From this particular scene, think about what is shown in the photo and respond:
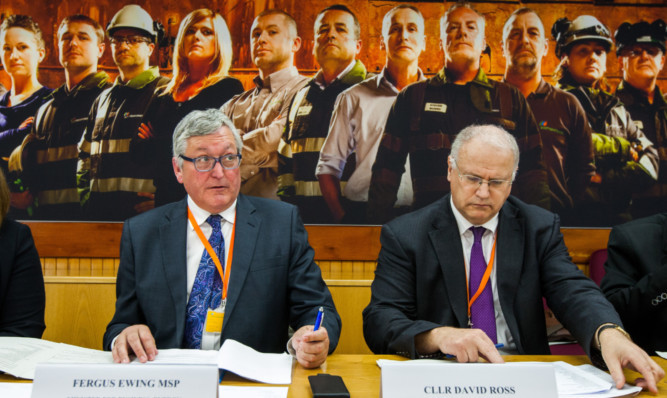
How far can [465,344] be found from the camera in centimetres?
141

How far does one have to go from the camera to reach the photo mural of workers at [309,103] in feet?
10.0

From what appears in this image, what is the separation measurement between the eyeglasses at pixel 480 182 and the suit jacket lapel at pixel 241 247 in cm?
79

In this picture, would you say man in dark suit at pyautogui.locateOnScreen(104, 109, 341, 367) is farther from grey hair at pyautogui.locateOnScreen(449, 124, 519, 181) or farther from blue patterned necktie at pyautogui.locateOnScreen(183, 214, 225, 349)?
grey hair at pyautogui.locateOnScreen(449, 124, 519, 181)

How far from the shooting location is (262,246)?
194 centimetres

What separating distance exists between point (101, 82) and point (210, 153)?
1537mm

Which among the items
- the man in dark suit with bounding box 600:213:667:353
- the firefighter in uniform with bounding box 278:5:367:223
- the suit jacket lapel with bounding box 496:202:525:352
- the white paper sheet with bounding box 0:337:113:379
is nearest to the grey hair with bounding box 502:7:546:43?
the firefighter in uniform with bounding box 278:5:367:223

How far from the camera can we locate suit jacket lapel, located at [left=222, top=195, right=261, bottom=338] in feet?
5.94

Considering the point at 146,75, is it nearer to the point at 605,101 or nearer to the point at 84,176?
the point at 84,176

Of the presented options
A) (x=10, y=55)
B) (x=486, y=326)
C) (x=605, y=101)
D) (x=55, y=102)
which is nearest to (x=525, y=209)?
(x=486, y=326)

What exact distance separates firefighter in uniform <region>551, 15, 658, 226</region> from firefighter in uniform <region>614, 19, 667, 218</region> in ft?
0.16

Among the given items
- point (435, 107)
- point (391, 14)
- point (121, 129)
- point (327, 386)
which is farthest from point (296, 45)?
point (327, 386)

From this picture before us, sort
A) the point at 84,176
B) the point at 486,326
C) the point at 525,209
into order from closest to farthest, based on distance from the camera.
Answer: the point at 486,326
the point at 525,209
the point at 84,176

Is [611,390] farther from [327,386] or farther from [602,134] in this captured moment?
[602,134]

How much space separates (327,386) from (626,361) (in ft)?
2.54
